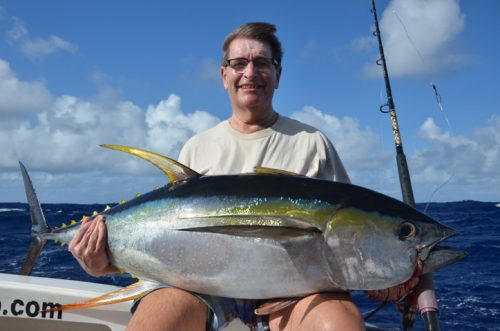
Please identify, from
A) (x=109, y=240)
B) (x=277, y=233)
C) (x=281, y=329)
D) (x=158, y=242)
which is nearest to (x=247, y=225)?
(x=277, y=233)

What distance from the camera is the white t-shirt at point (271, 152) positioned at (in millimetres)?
2865

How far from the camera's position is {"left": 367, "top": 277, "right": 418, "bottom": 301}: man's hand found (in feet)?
7.21

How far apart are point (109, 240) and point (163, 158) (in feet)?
1.66

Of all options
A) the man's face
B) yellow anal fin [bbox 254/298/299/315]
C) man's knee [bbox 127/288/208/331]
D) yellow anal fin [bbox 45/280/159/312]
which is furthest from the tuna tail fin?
yellow anal fin [bbox 254/298/299/315]

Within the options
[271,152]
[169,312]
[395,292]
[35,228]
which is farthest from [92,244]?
[395,292]

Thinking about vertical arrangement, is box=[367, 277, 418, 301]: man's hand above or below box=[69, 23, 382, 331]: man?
below

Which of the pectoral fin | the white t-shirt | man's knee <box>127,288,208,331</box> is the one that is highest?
the white t-shirt

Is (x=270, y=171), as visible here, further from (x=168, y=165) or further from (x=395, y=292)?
(x=395, y=292)

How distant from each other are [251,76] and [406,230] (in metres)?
1.37

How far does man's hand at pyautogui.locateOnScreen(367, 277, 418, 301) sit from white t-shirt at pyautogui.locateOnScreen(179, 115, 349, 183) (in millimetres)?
804

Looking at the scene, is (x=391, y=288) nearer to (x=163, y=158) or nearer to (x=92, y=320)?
(x=163, y=158)

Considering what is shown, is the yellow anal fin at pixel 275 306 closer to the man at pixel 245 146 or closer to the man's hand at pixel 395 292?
the man at pixel 245 146

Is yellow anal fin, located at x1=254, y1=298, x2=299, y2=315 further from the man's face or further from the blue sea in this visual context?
the blue sea

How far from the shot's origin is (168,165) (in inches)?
98.8
